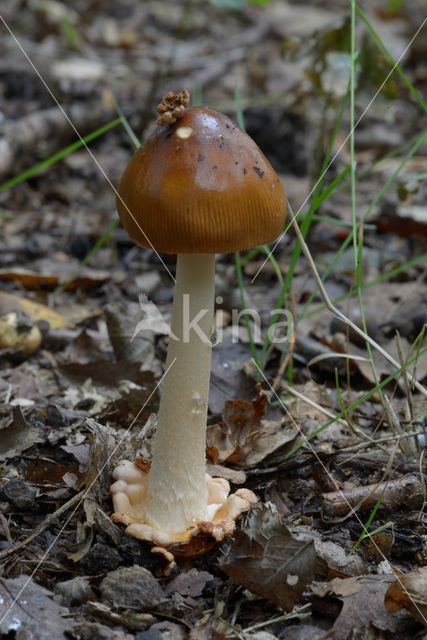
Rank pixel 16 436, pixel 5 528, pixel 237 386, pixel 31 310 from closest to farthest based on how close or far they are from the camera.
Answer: pixel 5 528
pixel 16 436
pixel 237 386
pixel 31 310

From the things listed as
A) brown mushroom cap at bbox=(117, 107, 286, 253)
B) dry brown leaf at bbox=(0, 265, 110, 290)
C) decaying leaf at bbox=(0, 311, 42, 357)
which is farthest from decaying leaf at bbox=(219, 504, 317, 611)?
dry brown leaf at bbox=(0, 265, 110, 290)

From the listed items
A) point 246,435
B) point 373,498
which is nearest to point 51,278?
point 246,435

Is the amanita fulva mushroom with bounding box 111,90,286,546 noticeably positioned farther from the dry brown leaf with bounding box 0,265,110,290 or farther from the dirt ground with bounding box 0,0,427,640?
the dry brown leaf with bounding box 0,265,110,290

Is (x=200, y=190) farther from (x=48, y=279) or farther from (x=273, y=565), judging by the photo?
(x=48, y=279)

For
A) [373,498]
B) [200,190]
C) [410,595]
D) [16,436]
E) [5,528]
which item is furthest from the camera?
[16,436]

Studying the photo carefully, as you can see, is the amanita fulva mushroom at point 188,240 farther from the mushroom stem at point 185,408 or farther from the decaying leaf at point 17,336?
the decaying leaf at point 17,336

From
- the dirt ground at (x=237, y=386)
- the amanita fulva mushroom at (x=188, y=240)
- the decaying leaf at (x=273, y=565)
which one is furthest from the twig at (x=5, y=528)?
the decaying leaf at (x=273, y=565)
